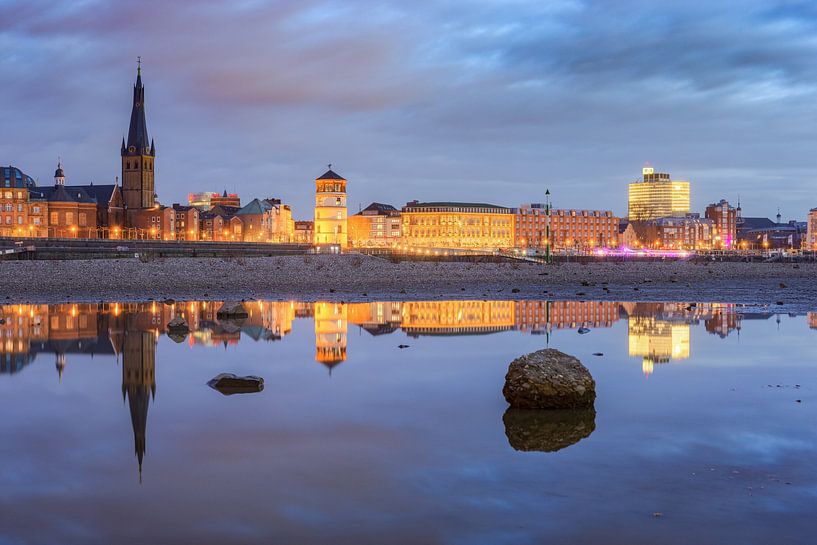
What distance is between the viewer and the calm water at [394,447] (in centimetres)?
992

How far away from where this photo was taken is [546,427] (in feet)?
49.0

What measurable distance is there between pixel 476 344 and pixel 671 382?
9175mm

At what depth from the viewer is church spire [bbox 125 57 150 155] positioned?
164 meters

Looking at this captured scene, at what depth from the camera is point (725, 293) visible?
58.6 m

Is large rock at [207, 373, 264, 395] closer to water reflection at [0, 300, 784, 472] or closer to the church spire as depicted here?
water reflection at [0, 300, 784, 472]

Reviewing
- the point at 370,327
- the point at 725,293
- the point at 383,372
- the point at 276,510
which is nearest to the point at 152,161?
the point at 725,293

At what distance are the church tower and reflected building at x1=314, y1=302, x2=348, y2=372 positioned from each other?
129604 millimetres

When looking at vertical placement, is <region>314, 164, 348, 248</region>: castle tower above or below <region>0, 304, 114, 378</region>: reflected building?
above

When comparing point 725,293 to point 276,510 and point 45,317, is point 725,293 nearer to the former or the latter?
point 45,317

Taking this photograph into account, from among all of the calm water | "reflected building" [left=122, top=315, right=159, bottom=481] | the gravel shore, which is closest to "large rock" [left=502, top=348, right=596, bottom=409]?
the calm water

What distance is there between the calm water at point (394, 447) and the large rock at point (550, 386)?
575mm

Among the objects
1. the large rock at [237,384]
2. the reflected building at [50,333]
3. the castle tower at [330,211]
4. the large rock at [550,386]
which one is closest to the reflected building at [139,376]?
the reflected building at [50,333]

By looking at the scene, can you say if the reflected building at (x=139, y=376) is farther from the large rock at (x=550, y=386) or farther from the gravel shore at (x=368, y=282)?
the gravel shore at (x=368, y=282)

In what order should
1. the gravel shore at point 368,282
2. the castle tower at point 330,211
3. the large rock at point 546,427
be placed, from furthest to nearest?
the castle tower at point 330,211 → the gravel shore at point 368,282 → the large rock at point 546,427
